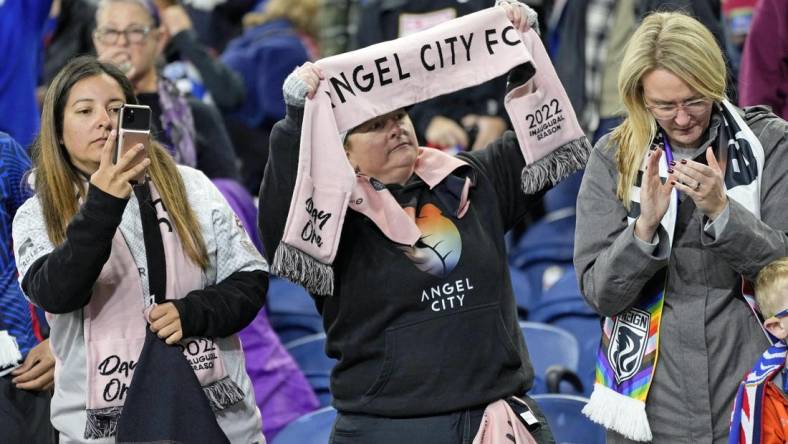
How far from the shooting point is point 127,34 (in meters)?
5.17

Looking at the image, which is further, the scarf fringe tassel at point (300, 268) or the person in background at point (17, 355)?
the person in background at point (17, 355)

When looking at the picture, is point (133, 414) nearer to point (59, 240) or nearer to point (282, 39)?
point (59, 240)

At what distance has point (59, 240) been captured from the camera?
11.7 feet

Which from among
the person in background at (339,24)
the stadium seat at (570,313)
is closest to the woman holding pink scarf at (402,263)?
the stadium seat at (570,313)

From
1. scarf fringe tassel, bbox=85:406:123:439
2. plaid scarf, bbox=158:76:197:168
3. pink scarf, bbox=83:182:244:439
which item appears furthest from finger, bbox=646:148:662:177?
plaid scarf, bbox=158:76:197:168

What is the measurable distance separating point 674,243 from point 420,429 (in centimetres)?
81

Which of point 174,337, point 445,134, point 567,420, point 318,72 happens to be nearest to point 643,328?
point 567,420

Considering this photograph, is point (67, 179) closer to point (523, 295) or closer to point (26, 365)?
point (26, 365)

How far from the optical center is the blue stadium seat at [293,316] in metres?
5.81

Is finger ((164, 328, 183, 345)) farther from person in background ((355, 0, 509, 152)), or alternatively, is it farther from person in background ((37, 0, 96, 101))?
person in background ((37, 0, 96, 101))

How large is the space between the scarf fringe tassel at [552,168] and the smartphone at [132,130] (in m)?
1.02

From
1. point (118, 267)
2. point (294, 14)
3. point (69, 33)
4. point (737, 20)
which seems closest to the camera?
point (118, 267)

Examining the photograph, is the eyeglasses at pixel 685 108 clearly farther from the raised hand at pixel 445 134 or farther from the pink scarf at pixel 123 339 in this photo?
the raised hand at pixel 445 134

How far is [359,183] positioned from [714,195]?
0.93m
